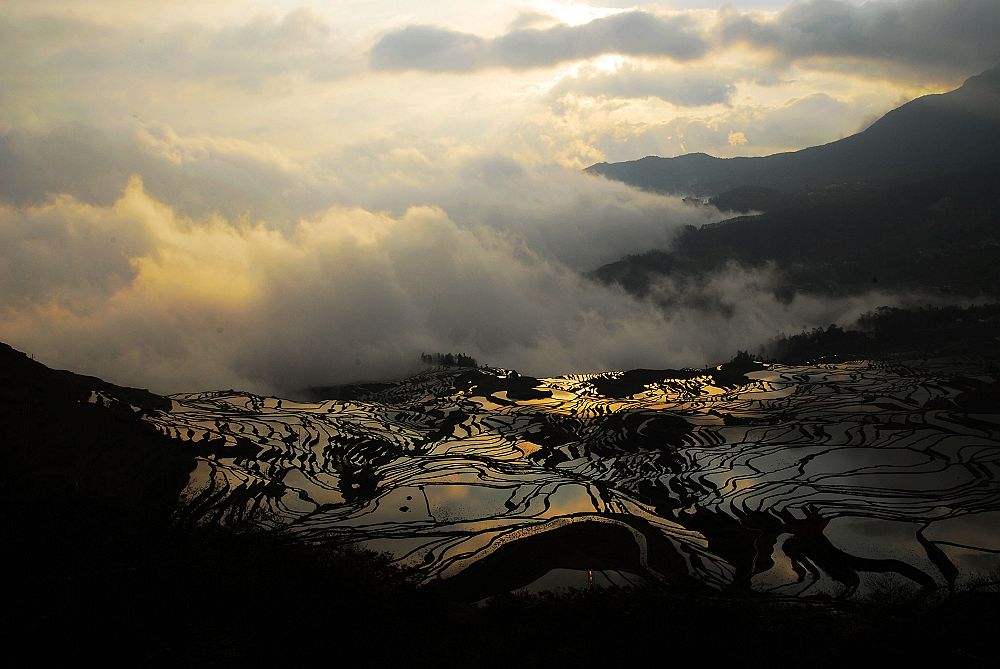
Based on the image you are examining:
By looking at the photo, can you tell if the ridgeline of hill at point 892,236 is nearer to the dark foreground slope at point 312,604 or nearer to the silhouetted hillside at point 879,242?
the silhouetted hillside at point 879,242

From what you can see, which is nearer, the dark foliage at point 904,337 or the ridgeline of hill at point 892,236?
the dark foliage at point 904,337

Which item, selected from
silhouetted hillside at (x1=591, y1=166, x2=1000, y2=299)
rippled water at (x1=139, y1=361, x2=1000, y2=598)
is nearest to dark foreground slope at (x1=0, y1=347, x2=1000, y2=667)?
rippled water at (x1=139, y1=361, x2=1000, y2=598)

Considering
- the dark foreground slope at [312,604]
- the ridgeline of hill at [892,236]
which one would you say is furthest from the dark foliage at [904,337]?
the dark foreground slope at [312,604]

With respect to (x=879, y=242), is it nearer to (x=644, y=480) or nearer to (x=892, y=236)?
(x=892, y=236)

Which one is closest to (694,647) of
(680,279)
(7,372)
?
(7,372)

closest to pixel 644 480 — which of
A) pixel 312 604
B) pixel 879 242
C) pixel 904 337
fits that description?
pixel 312 604

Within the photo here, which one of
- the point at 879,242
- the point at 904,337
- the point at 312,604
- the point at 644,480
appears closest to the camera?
the point at 312,604

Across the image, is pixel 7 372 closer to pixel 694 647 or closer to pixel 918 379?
pixel 694 647

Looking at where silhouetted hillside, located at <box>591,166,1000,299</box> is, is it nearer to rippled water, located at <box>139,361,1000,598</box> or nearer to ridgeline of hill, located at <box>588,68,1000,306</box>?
ridgeline of hill, located at <box>588,68,1000,306</box>
